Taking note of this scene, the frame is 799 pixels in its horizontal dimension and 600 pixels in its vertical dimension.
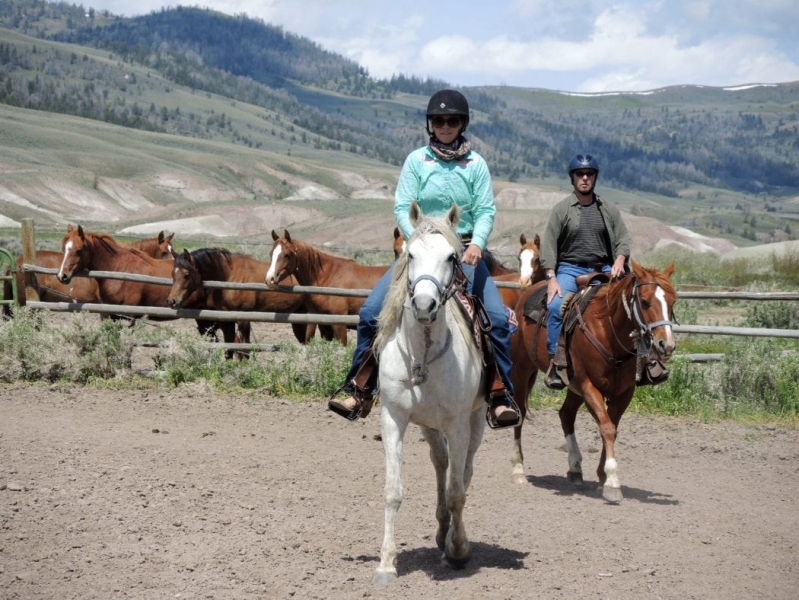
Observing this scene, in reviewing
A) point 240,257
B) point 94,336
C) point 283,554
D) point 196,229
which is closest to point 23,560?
point 283,554

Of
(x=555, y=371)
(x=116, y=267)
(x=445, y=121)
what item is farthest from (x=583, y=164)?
(x=116, y=267)

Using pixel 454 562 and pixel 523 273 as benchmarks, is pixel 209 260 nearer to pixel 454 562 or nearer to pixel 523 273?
pixel 523 273

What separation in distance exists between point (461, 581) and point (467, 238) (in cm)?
194

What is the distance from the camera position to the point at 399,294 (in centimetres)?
498

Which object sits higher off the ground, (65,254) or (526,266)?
(526,266)

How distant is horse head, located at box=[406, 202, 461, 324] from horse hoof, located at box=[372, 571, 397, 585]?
4.53 ft

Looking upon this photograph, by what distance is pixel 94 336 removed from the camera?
35.2ft

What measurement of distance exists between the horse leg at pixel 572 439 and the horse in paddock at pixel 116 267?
598 cm

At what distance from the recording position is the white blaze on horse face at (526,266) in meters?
12.0

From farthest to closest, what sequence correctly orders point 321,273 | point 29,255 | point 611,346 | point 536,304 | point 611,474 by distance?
point 321,273
point 29,255
point 536,304
point 611,346
point 611,474

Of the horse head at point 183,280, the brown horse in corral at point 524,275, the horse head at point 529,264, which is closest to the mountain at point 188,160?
the brown horse in corral at point 524,275

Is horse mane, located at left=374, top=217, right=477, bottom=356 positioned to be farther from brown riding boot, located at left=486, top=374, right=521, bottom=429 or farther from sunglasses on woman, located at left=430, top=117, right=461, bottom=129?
sunglasses on woman, located at left=430, top=117, right=461, bottom=129

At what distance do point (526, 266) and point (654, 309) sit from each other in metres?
5.55

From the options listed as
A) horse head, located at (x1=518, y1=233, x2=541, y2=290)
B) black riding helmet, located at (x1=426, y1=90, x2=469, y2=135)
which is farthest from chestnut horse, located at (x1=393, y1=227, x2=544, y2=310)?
black riding helmet, located at (x1=426, y1=90, x2=469, y2=135)
